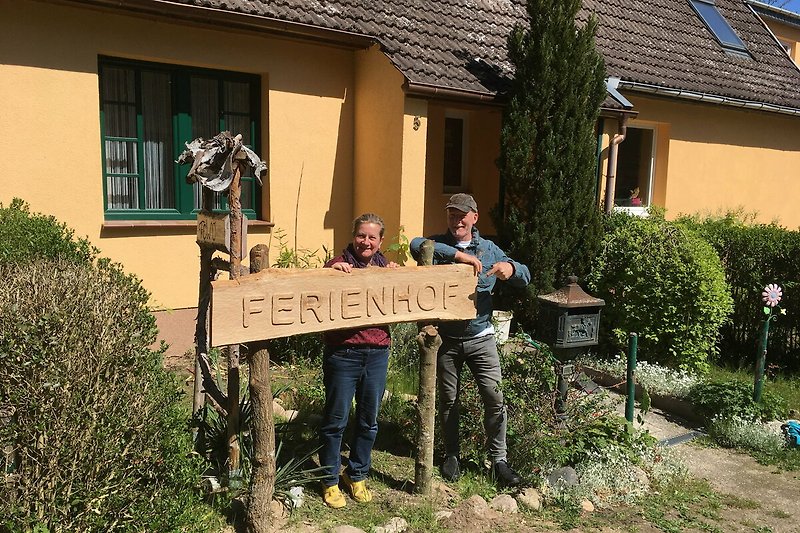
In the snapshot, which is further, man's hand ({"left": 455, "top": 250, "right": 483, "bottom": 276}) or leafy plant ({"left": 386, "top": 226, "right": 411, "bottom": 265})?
leafy plant ({"left": 386, "top": 226, "right": 411, "bottom": 265})

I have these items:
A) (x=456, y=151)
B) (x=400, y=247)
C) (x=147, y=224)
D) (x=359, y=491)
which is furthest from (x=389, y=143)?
(x=359, y=491)

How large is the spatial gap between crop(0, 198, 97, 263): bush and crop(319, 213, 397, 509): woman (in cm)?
229

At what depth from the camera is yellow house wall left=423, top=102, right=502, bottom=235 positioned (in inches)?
410

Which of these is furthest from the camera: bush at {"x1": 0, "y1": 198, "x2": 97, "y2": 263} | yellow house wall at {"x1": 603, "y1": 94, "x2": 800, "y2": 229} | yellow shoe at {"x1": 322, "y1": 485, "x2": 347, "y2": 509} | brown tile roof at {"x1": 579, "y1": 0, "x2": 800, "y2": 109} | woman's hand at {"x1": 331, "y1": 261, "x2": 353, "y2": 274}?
yellow house wall at {"x1": 603, "y1": 94, "x2": 800, "y2": 229}

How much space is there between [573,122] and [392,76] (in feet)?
7.57

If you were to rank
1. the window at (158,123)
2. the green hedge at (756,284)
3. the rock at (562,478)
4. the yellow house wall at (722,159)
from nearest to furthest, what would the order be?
the rock at (562,478) < the window at (158,123) < the green hedge at (756,284) < the yellow house wall at (722,159)

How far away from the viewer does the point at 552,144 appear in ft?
25.3

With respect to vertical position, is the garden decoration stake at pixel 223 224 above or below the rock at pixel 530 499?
→ above

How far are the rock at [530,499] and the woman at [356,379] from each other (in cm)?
105

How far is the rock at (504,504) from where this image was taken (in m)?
4.06

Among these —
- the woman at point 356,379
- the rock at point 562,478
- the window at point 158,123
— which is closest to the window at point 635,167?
the window at point 158,123

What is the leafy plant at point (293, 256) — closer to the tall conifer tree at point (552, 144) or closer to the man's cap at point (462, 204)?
the tall conifer tree at point (552, 144)

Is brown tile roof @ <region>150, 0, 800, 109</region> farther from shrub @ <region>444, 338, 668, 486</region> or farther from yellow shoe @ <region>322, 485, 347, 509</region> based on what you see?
yellow shoe @ <region>322, 485, 347, 509</region>

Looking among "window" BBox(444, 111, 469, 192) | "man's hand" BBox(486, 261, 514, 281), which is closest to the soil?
"man's hand" BBox(486, 261, 514, 281)
